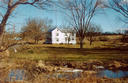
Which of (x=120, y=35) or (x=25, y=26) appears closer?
(x=25, y=26)

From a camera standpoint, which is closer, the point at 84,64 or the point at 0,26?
the point at 0,26

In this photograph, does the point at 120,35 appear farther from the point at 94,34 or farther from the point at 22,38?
the point at 22,38

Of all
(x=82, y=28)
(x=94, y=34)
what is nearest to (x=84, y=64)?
(x=82, y=28)

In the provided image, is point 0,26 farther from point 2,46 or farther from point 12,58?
point 12,58

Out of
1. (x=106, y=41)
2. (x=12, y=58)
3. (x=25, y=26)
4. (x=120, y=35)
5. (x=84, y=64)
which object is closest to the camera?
(x=25, y=26)

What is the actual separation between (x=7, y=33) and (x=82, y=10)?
19589mm

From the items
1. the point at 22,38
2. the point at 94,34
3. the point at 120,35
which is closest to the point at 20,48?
the point at 22,38

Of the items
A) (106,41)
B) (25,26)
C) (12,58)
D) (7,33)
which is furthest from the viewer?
(106,41)

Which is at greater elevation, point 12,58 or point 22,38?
point 22,38

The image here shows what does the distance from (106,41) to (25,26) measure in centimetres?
1577

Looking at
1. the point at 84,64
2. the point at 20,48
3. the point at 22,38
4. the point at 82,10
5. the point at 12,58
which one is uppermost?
the point at 82,10

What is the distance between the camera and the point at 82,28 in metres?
24.1

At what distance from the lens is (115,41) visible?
59.1 ft

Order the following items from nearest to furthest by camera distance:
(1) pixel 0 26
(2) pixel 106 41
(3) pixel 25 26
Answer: (1) pixel 0 26 < (3) pixel 25 26 < (2) pixel 106 41
